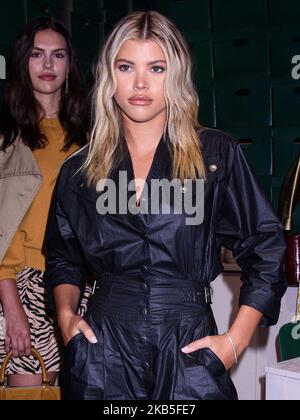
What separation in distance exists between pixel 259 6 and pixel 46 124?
1252mm

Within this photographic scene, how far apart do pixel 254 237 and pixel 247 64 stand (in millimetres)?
1650

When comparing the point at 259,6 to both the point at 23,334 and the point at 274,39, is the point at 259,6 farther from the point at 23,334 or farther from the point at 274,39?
the point at 23,334

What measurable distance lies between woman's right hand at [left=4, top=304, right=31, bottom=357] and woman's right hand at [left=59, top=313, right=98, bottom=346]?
45 centimetres

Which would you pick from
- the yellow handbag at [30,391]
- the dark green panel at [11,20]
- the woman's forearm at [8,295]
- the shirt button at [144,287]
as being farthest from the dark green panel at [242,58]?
the shirt button at [144,287]

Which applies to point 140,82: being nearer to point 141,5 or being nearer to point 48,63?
point 48,63

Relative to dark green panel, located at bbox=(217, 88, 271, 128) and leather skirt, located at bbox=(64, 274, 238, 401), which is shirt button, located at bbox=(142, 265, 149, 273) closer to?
leather skirt, located at bbox=(64, 274, 238, 401)

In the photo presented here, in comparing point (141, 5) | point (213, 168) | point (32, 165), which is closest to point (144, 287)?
point (213, 168)

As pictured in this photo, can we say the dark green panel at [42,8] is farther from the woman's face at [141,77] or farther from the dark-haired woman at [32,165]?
the woman's face at [141,77]

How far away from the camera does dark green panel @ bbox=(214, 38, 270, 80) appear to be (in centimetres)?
287

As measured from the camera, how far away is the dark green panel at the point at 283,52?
2.81 m

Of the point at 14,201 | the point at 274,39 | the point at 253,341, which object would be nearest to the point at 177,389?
the point at 14,201

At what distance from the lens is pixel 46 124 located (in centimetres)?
207

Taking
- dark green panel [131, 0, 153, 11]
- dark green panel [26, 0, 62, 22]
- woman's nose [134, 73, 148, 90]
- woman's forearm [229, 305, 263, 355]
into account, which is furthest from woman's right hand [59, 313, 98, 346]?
dark green panel [131, 0, 153, 11]

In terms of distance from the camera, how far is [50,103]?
2.09 meters
